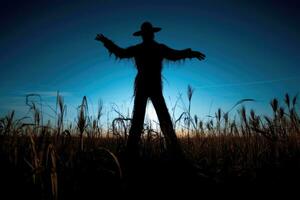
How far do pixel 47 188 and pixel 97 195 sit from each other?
37cm

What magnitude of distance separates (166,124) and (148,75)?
803mm

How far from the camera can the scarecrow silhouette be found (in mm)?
3340

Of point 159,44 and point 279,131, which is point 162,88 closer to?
point 159,44

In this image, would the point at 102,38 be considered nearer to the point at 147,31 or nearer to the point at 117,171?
the point at 147,31

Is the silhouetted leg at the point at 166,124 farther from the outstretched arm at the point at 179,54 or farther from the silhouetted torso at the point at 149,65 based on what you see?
the outstretched arm at the point at 179,54

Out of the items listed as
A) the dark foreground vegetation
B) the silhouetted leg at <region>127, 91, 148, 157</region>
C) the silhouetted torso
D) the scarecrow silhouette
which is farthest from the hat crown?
the dark foreground vegetation

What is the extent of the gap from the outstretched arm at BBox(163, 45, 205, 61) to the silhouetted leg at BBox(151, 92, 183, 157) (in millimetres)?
684

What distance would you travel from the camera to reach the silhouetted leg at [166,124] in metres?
3.18

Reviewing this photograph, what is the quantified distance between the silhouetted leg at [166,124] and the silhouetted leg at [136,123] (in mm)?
179

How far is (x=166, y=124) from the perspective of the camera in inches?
135

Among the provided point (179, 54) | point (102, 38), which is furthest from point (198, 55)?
point (102, 38)

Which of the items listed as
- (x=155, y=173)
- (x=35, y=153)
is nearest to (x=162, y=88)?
(x=155, y=173)

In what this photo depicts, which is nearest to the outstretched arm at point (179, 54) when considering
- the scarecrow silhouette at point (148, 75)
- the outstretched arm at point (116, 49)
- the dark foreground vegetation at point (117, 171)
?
the scarecrow silhouette at point (148, 75)

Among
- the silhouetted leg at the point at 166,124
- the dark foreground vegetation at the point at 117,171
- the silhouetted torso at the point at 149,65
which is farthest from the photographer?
the silhouetted torso at the point at 149,65
